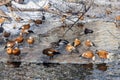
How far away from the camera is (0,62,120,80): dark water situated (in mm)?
9781

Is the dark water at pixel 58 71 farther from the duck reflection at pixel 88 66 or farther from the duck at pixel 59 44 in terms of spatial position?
the duck at pixel 59 44

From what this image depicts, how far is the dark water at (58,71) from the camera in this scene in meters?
9.78

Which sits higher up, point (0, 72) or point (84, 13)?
point (84, 13)

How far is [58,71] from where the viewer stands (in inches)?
399

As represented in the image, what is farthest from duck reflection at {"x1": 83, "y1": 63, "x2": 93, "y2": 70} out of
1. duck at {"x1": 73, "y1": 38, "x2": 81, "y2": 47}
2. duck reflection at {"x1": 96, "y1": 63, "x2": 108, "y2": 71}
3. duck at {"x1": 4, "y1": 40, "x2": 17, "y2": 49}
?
duck at {"x1": 4, "y1": 40, "x2": 17, "y2": 49}

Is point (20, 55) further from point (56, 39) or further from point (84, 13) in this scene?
point (84, 13)

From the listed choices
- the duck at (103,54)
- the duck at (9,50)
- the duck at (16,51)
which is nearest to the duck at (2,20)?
the duck at (9,50)

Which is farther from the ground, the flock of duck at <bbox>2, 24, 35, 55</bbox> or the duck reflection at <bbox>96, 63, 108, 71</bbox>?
the flock of duck at <bbox>2, 24, 35, 55</bbox>

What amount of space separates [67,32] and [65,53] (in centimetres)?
173

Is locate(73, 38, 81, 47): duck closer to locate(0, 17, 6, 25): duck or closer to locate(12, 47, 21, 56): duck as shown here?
locate(12, 47, 21, 56): duck

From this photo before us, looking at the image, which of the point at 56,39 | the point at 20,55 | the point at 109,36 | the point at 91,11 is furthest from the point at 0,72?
the point at 91,11

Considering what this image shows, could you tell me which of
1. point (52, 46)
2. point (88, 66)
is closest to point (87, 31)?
point (52, 46)

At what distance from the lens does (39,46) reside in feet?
38.3

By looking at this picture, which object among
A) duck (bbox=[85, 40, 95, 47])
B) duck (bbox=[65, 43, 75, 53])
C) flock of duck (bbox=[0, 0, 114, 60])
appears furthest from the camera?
duck (bbox=[85, 40, 95, 47])
